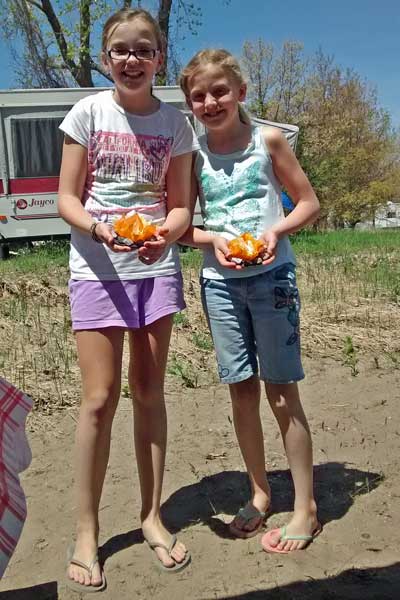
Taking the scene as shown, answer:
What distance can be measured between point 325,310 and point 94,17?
1817cm

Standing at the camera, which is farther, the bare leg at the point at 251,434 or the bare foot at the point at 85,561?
the bare leg at the point at 251,434

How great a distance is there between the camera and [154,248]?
231 centimetres

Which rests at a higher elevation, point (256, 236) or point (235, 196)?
point (235, 196)

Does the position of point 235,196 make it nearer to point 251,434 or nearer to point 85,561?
point 251,434

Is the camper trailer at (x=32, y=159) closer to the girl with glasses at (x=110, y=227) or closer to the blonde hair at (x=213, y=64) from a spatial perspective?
the blonde hair at (x=213, y=64)

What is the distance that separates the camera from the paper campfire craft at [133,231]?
223 cm

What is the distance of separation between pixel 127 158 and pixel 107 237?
0.36 meters

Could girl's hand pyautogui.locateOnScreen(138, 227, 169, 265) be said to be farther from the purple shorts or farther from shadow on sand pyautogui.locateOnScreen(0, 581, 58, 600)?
shadow on sand pyautogui.locateOnScreen(0, 581, 58, 600)

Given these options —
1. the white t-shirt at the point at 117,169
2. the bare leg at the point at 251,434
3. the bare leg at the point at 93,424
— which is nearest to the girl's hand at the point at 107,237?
the white t-shirt at the point at 117,169

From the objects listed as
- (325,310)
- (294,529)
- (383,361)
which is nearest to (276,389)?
(294,529)

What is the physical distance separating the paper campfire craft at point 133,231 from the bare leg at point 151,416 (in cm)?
40

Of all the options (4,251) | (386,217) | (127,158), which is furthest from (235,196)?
(386,217)

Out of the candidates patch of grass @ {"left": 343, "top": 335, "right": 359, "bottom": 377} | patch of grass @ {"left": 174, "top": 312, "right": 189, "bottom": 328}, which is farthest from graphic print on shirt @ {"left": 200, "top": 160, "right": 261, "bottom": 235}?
patch of grass @ {"left": 174, "top": 312, "right": 189, "bottom": 328}

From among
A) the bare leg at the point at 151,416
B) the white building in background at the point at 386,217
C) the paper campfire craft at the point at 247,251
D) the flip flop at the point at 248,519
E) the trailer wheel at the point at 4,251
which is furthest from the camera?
the white building in background at the point at 386,217
